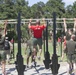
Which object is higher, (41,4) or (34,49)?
(41,4)

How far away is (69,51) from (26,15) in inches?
2080

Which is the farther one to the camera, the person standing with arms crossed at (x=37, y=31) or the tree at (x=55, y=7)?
the tree at (x=55, y=7)

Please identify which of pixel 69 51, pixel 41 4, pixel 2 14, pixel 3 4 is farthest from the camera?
pixel 41 4

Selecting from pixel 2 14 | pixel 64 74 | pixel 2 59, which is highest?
pixel 2 14

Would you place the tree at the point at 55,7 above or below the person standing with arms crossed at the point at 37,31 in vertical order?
above

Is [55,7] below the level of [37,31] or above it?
above

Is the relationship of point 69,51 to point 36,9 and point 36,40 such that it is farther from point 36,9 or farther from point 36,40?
point 36,9

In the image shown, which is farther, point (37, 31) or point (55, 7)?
point (55, 7)

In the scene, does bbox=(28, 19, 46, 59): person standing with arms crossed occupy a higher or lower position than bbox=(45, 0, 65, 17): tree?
lower

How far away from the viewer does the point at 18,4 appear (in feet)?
222

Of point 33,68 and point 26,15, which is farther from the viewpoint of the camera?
point 26,15

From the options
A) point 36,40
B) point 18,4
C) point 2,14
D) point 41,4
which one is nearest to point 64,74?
point 36,40

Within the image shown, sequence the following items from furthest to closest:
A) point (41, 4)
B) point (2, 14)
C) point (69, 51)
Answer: point (41, 4) < point (2, 14) < point (69, 51)

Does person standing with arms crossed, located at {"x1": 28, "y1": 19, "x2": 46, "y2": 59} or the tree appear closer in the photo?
person standing with arms crossed, located at {"x1": 28, "y1": 19, "x2": 46, "y2": 59}
